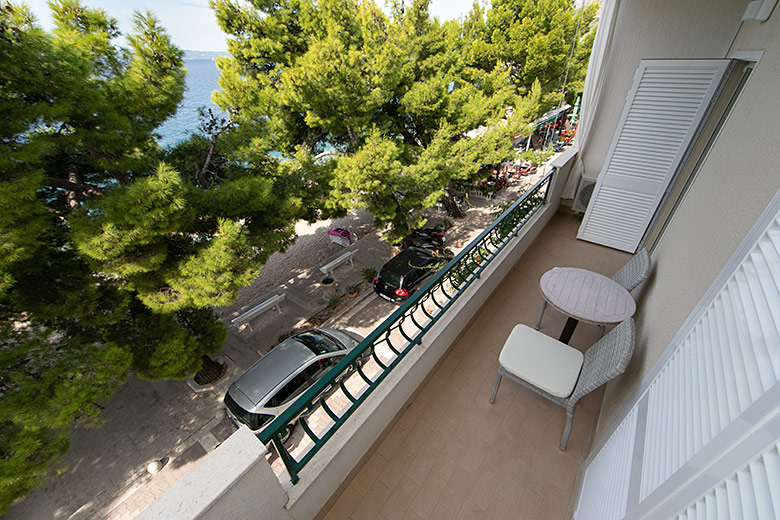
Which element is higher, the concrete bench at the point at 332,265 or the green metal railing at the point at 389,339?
the green metal railing at the point at 389,339

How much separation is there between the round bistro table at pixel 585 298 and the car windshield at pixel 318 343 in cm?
410

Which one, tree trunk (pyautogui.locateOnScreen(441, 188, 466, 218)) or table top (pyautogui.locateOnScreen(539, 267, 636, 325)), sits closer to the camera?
table top (pyautogui.locateOnScreen(539, 267, 636, 325))

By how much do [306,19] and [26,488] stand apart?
10.1m

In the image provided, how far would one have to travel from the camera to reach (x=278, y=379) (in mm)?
5270

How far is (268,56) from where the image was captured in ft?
26.6

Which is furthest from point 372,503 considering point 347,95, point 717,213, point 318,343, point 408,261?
point 347,95

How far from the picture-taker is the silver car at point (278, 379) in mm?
5051

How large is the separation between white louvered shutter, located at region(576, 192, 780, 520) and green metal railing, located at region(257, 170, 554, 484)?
1.39 metres

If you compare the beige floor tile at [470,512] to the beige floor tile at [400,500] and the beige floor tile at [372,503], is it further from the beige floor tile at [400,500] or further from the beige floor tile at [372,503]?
the beige floor tile at [372,503]

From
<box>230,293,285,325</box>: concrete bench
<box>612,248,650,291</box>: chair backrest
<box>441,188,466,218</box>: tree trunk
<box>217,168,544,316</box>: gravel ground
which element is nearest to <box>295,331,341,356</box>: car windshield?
<box>230,293,285,325</box>: concrete bench

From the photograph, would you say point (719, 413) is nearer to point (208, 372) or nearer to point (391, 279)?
point (391, 279)

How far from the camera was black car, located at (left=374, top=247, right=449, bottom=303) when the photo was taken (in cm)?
884

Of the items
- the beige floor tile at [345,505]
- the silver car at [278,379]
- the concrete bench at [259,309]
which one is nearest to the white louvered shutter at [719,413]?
the beige floor tile at [345,505]

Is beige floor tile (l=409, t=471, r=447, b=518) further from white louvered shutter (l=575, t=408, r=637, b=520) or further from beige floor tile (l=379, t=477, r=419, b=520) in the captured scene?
white louvered shutter (l=575, t=408, r=637, b=520)
